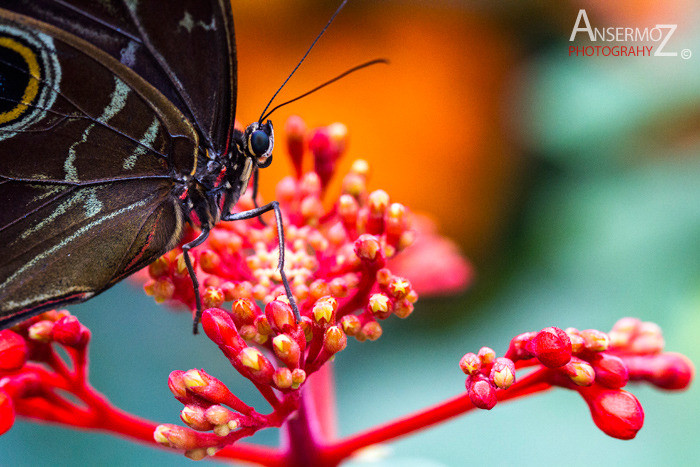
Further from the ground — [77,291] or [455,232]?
[77,291]

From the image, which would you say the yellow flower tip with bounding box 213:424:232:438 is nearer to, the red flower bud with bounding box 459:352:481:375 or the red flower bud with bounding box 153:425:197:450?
the red flower bud with bounding box 153:425:197:450

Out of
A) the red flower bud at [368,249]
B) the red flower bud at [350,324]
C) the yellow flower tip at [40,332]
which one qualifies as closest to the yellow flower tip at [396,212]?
the red flower bud at [368,249]

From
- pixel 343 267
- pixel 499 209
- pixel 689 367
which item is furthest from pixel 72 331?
pixel 499 209

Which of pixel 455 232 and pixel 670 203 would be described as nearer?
pixel 670 203

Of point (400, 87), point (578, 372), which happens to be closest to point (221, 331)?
point (578, 372)

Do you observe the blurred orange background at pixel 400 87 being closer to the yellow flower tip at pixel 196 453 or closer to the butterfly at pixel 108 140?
the butterfly at pixel 108 140

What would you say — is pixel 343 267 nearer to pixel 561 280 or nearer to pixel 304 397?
pixel 304 397

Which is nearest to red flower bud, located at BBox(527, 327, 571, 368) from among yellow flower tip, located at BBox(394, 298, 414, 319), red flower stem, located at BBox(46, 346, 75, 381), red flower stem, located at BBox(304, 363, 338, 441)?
yellow flower tip, located at BBox(394, 298, 414, 319)
